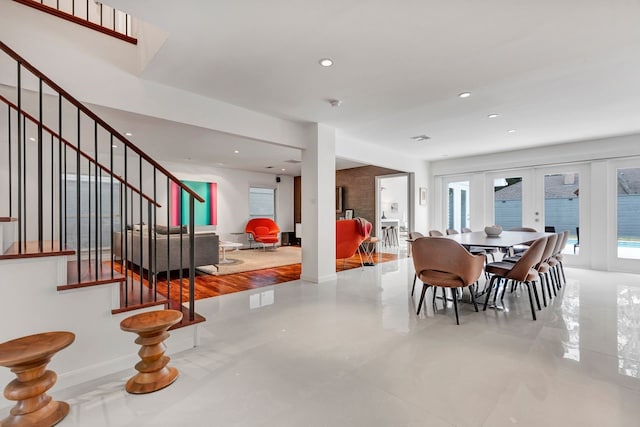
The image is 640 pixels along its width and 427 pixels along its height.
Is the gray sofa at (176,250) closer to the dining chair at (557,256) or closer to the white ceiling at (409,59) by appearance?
the white ceiling at (409,59)

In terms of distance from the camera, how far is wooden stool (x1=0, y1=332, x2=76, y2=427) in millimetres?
1467

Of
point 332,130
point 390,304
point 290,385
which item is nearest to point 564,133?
point 332,130

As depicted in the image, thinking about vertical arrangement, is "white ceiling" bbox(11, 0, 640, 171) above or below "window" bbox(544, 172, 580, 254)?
above

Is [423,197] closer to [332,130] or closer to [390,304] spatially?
[332,130]

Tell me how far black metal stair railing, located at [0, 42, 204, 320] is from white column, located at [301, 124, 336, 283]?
5.95ft

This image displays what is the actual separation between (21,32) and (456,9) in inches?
141

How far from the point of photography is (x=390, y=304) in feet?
11.6

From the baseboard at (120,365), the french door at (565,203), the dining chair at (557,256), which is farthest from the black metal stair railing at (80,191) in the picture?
the french door at (565,203)

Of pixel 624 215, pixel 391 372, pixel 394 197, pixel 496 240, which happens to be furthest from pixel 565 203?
pixel 391 372

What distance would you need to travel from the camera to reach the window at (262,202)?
9.67 metres

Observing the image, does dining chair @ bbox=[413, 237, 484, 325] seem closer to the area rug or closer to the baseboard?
the baseboard

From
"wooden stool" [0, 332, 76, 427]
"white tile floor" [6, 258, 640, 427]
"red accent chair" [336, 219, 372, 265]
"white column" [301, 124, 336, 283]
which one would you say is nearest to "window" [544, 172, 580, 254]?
"white tile floor" [6, 258, 640, 427]

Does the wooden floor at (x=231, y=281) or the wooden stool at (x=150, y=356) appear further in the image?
the wooden floor at (x=231, y=281)

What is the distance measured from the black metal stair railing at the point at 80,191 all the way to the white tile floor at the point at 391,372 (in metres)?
0.61
